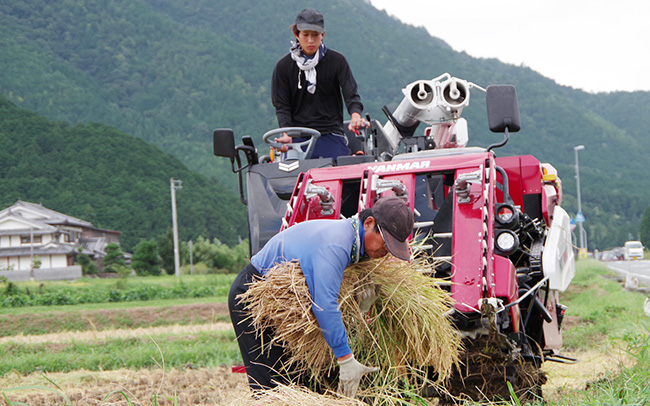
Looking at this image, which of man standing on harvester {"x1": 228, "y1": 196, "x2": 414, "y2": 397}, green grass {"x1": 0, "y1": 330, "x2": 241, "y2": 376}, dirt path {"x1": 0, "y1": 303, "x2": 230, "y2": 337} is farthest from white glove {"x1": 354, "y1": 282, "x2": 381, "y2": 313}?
dirt path {"x1": 0, "y1": 303, "x2": 230, "y2": 337}

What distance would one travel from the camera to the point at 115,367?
33.5ft

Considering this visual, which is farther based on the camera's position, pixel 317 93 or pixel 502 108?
pixel 317 93

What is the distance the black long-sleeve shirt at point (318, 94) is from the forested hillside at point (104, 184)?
58.1 m

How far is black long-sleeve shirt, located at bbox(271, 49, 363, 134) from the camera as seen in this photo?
22.7ft

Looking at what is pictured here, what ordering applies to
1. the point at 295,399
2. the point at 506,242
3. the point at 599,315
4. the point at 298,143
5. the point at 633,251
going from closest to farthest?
the point at 295,399 → the point at 506,242 → the point at 298,143 → the point at 599,315 → the point at 633,251

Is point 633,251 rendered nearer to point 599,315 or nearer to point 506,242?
point 599,315

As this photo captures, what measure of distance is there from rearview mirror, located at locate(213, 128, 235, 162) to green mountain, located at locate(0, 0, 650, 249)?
67.8m

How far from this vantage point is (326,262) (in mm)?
4016

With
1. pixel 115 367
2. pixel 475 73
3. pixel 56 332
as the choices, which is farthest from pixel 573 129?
pixel 115 367

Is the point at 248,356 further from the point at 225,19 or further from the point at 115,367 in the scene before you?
the point at 225,19

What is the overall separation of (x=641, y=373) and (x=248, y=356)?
2.67 m

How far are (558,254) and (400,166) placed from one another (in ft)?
4.41

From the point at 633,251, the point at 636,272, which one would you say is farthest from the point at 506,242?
the point at 633,251

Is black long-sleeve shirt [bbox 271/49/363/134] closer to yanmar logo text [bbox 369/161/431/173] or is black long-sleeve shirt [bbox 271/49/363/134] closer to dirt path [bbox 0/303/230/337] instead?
yanmar logo text [bbox 369/161/431/173]
